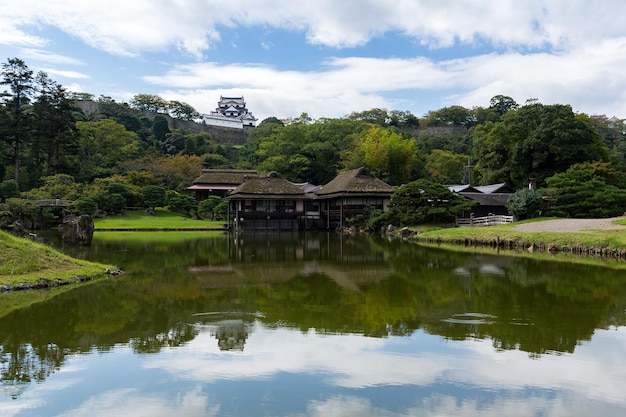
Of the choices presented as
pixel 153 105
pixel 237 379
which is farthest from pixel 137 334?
pixel 153 105

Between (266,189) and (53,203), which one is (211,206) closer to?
(266,189)

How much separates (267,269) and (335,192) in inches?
906

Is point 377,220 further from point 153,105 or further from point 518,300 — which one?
point 153,105

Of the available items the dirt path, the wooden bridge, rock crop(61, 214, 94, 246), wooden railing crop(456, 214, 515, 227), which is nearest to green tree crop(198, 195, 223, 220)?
the wooden bridge

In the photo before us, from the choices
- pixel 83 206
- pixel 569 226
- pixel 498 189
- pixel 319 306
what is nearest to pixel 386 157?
pixel 498 189

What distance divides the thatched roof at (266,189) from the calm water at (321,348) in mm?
25134

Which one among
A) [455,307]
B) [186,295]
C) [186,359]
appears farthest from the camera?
[186,295]

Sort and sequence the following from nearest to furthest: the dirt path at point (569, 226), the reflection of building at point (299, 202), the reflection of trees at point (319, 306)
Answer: the reflection of trees at point (319, 306) → the dirt path at point (569, 226) → the reflection of building at point (299, 202)

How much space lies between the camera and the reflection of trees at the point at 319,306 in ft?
23.3

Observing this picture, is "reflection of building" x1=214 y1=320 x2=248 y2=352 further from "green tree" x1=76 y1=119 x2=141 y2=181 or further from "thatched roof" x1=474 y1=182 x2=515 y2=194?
"green tree" x1=76 y1=119 x2=141 y2=181

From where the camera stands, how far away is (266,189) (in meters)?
38.3

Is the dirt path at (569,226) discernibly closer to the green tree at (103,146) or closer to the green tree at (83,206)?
the green tree at (83,206)

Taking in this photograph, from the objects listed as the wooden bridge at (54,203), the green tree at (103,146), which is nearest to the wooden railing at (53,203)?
the wooden bridge at (54,203)

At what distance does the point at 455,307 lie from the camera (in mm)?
9297
